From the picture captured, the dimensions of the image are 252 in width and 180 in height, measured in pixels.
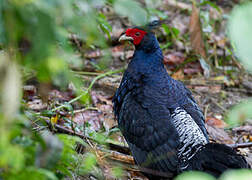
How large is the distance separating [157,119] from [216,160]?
93cm

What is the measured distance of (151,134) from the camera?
357cm

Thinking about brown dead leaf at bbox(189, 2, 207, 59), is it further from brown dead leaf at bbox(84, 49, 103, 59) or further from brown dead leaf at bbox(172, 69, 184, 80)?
brown dead leaf at bbox(84, 49, 103, 59)

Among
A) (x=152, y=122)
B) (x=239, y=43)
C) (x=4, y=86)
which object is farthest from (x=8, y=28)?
(x=152, y=122)

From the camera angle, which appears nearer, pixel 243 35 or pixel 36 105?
pixel 243 35

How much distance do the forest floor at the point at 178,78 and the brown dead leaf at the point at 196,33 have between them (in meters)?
0.31

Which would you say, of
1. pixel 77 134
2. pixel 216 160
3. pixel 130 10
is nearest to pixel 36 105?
pixel 77 134

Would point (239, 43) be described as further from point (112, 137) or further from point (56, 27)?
point (112, 137)

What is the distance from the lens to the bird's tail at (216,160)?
8.92 feet

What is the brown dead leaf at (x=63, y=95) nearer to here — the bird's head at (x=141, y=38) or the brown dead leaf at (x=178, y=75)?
the bird's head at (x=141, y=38)

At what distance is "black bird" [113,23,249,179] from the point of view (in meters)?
3.38

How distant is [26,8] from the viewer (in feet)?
3.83

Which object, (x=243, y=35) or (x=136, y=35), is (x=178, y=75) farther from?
(x=243, y=35)

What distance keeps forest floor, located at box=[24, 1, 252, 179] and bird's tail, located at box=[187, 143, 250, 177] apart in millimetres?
1118

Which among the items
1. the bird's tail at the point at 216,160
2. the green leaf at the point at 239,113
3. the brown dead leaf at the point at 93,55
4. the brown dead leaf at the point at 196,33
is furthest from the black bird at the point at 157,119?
the brown dead leaf at the point at 93,55
